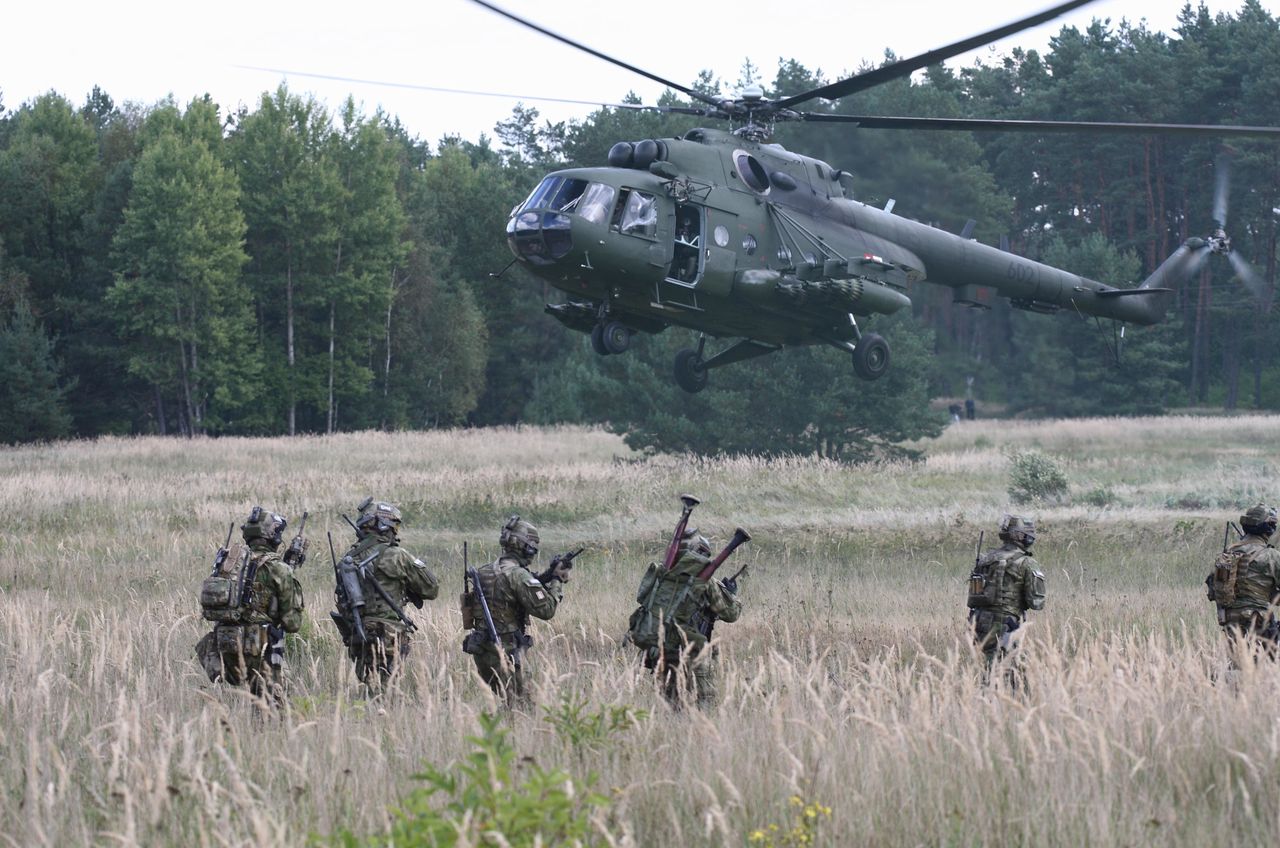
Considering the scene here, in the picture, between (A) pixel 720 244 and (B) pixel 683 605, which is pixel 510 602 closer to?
(B) pixel 683 605

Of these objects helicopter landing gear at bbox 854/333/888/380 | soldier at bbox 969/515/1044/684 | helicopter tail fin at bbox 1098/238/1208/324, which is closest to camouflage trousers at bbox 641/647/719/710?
soldier at bbox 969/515/1044/684

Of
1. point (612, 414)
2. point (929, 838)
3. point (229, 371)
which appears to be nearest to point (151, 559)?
point (929, 838)

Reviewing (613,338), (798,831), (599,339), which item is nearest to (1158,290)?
(613,338)

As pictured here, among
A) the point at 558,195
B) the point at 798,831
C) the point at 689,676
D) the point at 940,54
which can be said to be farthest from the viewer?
the point at 558,195

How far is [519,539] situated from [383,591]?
3.32ft

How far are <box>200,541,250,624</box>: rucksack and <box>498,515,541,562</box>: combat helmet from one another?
160cm

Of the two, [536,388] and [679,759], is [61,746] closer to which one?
[679,759]

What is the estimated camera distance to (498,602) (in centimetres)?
824

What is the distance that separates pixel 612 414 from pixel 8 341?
799 inches

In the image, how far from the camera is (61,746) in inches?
252

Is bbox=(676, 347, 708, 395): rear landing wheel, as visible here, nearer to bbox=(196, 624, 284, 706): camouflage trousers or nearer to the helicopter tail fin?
the helicopter tail fin

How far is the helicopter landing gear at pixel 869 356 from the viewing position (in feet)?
56.4

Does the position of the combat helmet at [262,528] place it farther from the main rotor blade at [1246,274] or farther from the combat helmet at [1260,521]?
the main rotor blade at [1246,274]

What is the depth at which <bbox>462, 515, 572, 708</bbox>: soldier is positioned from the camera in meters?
8.15
